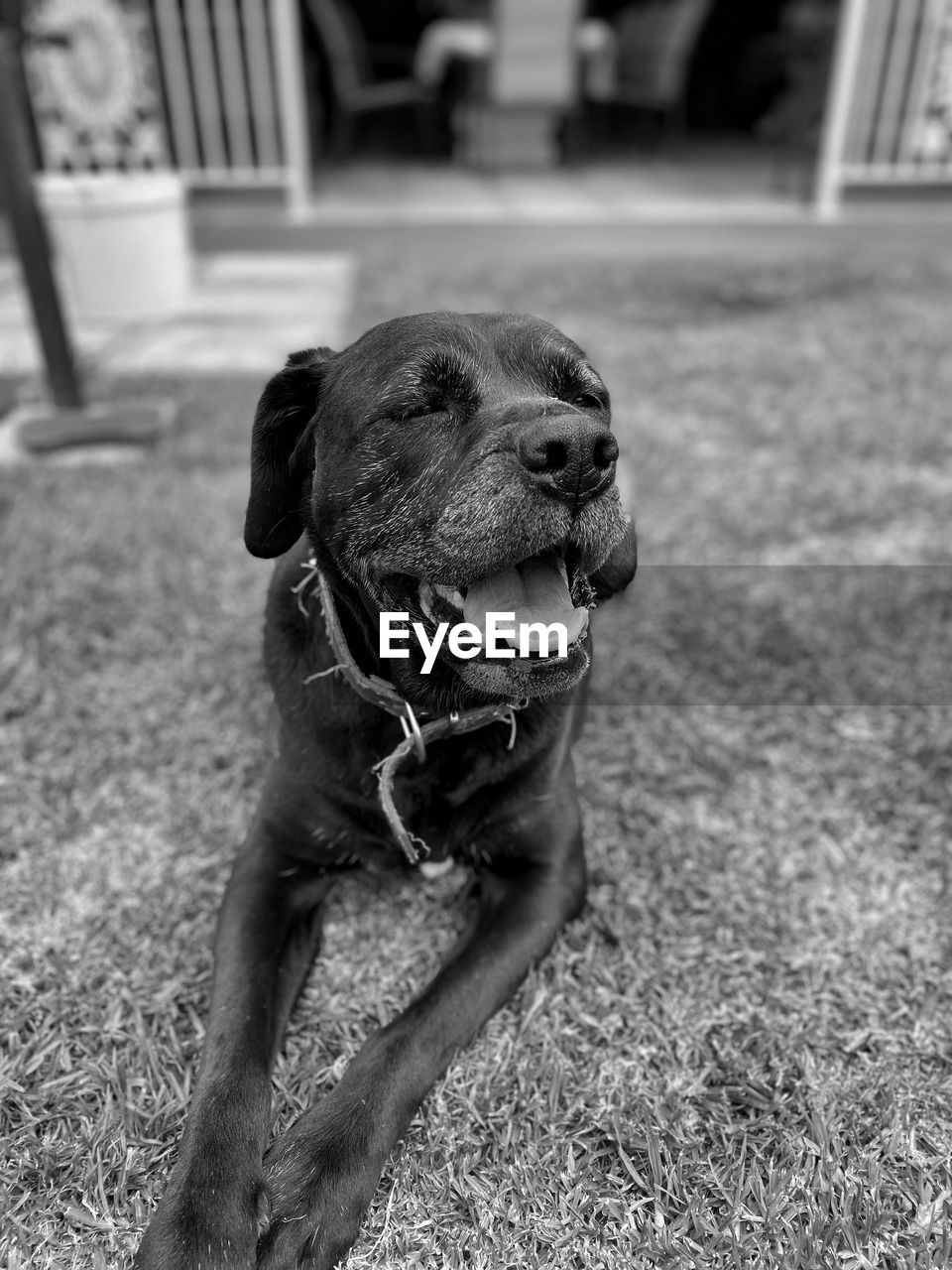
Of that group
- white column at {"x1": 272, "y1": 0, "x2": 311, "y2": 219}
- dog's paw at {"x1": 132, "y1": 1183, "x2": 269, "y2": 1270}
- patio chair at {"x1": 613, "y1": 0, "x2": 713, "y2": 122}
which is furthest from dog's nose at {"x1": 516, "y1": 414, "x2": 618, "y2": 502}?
patio chair at {"x1": 613, "y1": 0, "x2": 713, "y2": 122}

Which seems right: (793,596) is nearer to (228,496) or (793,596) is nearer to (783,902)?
(783,902)

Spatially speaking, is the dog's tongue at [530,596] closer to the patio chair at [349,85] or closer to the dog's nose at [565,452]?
the dog's nose at [565,452]

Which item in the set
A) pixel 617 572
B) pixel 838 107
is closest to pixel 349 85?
pixel 838 107

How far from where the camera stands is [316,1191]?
155cm

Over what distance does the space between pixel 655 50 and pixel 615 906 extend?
440 inches

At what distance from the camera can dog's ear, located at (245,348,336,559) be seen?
6.68ft

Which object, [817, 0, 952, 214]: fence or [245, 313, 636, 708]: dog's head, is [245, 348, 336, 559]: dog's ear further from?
[817, 0, 952, 214]: fence

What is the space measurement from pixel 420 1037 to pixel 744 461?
3.73m

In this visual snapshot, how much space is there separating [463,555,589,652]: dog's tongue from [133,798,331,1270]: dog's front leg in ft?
2.25

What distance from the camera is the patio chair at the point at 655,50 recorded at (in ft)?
34.0

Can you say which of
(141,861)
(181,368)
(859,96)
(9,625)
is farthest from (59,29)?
(141,861)

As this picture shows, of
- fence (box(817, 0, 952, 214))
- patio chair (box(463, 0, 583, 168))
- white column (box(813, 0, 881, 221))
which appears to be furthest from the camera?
patio chair (box(463, 0, 583, 168))

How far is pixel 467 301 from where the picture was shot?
272 inches
